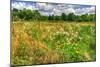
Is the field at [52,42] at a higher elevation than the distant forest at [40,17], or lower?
lower

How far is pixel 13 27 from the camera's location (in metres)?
2.29

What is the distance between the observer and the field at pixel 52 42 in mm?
2316

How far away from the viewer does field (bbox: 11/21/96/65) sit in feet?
7.60

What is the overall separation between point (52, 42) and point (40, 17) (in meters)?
0.33

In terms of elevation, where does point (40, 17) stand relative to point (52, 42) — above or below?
above

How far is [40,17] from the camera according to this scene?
7.89 ft

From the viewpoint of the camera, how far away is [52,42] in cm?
246

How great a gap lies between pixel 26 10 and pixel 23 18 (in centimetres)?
10

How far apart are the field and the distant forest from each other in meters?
0.05

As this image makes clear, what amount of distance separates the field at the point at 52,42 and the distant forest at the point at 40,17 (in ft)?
0.15

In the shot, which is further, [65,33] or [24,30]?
[65,33]

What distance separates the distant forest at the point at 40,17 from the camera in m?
2.31
